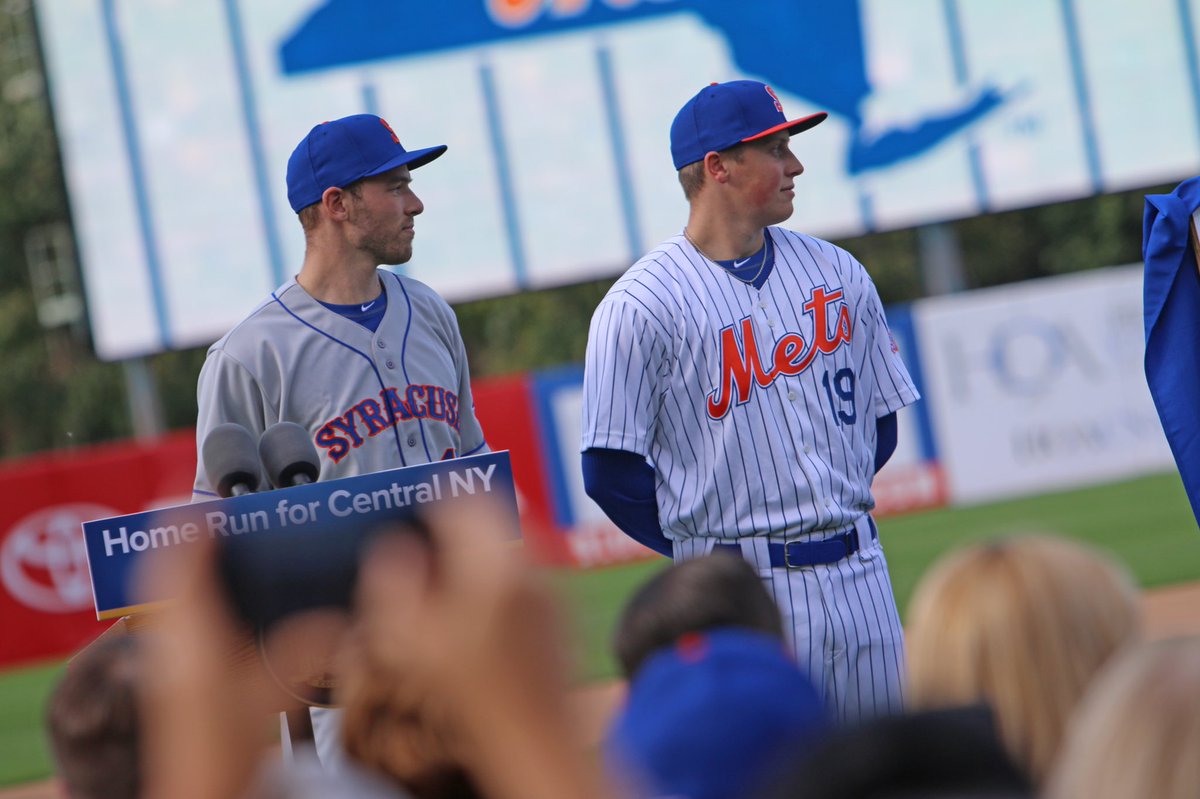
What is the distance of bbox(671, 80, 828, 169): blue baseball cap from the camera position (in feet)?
12.1

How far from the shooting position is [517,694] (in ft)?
4.24

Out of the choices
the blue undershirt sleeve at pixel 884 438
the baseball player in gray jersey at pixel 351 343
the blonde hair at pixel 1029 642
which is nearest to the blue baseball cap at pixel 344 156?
the baseball player in gray jersey at pixel 351 343

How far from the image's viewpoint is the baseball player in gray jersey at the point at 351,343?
11.5ft

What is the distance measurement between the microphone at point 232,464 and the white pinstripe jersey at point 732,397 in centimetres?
97

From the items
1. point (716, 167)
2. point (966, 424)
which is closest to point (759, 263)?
point (716, 167)

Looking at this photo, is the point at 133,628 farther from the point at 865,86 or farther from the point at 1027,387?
the point at 865,86

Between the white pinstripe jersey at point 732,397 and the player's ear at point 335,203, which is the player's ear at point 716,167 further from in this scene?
the player's ear at point 335,203

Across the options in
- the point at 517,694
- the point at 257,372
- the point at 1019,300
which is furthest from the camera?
the point at 1019,300

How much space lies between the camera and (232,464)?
2.79m

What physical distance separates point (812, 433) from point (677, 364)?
355 mm

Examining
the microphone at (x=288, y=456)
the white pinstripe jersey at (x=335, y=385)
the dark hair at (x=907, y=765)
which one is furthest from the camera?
the white pinstripe jersey at (x=335, y=385)

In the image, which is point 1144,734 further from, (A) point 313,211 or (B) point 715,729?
(A) point 313,211

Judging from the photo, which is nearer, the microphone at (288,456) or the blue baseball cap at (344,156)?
the microphone at (288,456)

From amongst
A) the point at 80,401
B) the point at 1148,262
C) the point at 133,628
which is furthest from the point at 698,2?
the point at 80,401
